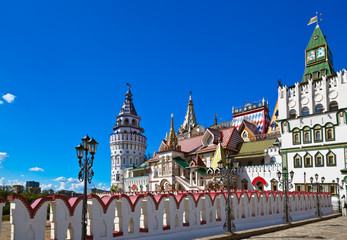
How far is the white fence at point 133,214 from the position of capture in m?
7.47

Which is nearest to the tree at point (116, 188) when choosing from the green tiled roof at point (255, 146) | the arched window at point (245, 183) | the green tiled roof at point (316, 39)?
the green tiled roof at point (255, 146)

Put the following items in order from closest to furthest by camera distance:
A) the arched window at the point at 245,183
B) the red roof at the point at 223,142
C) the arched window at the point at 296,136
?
the arched window at the point at 296,136, the arched window at the point at 245,183, the red roof at the point at 223,142

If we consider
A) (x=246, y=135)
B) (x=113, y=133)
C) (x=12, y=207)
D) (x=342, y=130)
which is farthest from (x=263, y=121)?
(x=12, y=207)

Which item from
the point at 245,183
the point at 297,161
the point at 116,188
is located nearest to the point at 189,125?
the point at 116,188

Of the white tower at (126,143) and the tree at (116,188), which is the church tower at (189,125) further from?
the tree at (116,188)

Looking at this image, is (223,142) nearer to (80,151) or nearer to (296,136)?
(296,136)

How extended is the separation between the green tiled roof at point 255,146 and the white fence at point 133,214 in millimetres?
21413

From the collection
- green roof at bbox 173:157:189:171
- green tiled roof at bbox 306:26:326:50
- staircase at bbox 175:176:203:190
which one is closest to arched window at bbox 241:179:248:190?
staircase at bbox 175:176:203:190

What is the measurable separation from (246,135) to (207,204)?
34.4m

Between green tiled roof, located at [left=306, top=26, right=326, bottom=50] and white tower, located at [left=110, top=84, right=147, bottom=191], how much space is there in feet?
140

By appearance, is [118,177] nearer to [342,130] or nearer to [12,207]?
[342,130]

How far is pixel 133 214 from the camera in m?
9.58

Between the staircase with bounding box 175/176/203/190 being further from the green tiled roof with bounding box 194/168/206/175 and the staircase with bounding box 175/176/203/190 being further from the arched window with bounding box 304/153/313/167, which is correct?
the arched window with bounding box 304/153/313/167

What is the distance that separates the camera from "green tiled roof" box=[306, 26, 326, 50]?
117 feet
